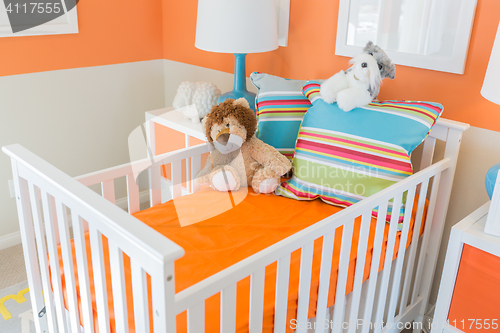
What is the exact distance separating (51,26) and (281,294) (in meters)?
1.75

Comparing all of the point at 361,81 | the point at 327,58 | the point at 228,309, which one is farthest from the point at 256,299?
the point at 327,58

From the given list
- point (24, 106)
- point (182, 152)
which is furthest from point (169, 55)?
point (182, 152)

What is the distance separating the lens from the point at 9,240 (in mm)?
2158

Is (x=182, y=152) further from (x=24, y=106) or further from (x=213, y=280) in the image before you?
(x=24, y=106)

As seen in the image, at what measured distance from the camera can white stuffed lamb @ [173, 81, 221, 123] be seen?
1877 mm

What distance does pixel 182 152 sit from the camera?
5.06 ft

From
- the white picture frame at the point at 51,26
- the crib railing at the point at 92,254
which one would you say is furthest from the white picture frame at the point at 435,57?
the white picture frame at the point at 51,26

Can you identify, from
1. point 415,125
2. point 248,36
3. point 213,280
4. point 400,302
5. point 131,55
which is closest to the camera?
point 213,280

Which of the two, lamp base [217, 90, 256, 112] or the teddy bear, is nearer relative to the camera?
the teddy bear

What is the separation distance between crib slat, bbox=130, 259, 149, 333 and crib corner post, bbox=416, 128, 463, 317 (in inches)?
41.4

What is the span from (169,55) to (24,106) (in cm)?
83

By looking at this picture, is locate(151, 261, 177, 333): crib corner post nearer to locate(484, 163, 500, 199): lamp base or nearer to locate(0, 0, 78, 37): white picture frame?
locate(484, 163, 500, 199): lamp base

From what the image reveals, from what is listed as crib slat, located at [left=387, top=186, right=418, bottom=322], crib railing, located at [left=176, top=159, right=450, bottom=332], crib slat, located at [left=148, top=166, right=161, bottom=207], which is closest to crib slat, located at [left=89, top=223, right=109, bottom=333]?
crib railing, located at [left=176, top=159, right=450, bottom=332]

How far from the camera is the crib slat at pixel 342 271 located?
1.04m
